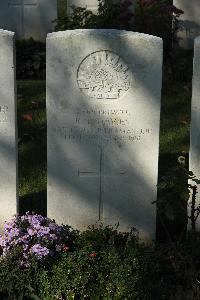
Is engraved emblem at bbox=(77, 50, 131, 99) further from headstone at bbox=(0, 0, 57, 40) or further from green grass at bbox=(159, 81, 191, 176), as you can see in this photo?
headstone at bbox=(0, 0, 57, 40)

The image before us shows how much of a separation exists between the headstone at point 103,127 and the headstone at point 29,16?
19.6 ft

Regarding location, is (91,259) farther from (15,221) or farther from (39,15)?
(39,15)

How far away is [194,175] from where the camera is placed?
490cm

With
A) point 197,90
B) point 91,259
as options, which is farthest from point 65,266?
point 197,90

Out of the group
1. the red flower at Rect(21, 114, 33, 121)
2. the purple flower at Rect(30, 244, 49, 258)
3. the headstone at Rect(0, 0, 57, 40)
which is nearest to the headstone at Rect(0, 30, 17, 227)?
the purple flower at Rect(30, 244, 49, 258)

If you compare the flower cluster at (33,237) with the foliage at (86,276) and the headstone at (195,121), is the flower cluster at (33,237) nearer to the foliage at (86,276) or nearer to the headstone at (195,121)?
the foliage at (86,276)

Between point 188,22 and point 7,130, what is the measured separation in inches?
224

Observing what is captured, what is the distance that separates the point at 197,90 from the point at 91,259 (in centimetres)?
140

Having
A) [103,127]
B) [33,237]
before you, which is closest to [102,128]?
[103,127]

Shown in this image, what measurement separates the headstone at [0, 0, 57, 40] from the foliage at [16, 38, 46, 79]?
797 millimetres

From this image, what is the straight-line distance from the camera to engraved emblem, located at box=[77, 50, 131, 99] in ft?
15.4

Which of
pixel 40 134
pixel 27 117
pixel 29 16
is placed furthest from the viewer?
pixel 29 16

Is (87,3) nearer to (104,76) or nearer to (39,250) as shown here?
(104,76)

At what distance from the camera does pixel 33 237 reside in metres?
4.53
